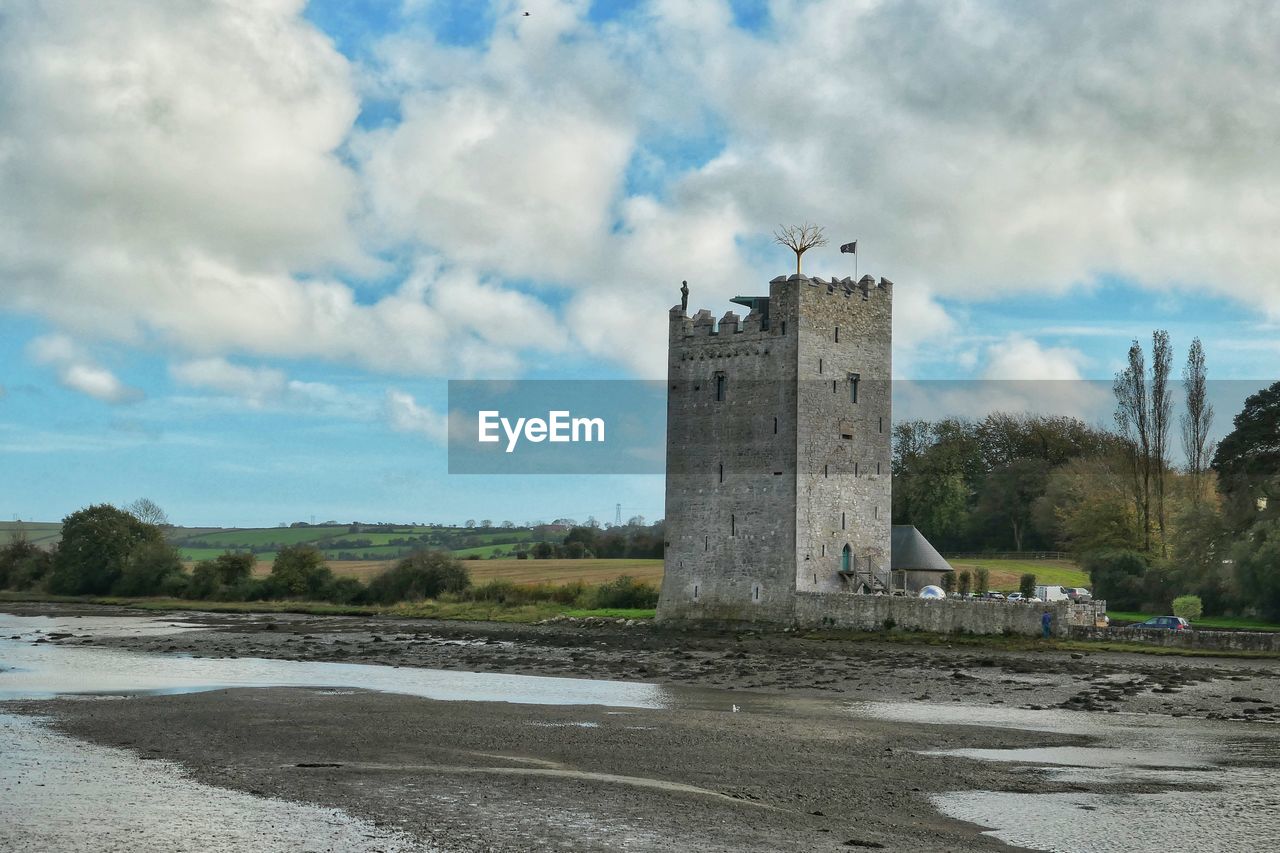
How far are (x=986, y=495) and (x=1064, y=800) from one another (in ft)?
231

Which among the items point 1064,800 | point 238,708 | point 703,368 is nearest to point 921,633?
point 703,368

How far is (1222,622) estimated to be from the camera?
43344 millimetres

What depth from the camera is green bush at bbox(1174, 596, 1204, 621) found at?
45000 mm

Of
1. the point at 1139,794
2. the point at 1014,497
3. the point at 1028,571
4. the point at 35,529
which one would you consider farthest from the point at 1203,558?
the point at 35,529

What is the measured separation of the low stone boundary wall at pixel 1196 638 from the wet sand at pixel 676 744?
1990 mm

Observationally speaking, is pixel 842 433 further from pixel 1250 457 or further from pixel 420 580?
pixel 420 580

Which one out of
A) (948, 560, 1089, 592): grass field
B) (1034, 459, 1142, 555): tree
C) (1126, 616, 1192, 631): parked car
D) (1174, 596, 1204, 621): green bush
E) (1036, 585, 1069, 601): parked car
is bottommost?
(1126, 616, 1192, 631): parked car

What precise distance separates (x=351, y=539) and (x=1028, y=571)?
6607cm

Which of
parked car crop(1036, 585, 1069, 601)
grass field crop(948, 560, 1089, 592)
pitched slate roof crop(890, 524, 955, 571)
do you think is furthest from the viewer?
grass field crop(948, 560, 1089, 592)

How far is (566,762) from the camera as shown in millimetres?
16391

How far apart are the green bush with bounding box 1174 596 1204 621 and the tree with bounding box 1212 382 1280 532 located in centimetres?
370

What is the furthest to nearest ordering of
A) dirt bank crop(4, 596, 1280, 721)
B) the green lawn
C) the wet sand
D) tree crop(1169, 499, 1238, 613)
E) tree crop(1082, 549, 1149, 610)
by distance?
1. tree crop(1082, 549, 1149, 610)
2. tree crop(1169, 499, 1238, 613)
3. the green lawn
4. dirt bank crop(4, 596, 1280, 721)
5. the wet sand

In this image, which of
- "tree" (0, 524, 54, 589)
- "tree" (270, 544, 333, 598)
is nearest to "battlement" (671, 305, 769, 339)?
"tree" (270, 544, 333, 598)

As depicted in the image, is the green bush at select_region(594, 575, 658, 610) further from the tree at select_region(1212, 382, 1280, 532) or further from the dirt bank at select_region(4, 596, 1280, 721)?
the tree at select_region(1212, 382, 1280, 532)
